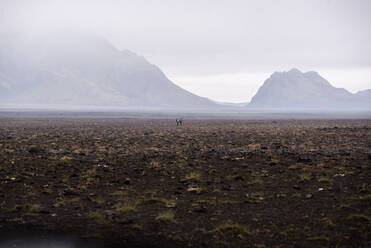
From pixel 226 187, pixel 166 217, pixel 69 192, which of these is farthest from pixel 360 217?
pixel 69 192

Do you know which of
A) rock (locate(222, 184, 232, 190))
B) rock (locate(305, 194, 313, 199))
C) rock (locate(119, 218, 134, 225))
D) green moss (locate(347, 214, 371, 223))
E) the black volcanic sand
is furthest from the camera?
rock (locate(222, 184, 232, 190))

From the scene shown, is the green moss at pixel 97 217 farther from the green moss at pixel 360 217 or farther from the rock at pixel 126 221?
the green moss at pixel 360 217

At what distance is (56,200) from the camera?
14.6 metres

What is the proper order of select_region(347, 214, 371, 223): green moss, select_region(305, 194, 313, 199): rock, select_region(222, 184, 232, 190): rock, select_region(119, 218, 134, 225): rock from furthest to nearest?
1. select_region(222, 184, 232, 190): rock
2. select_region(305, 194, 313, 199): rock
3. select_region(119, 218, 134, 225): rock
4. select_region(347, 214, 371, 223): green moss

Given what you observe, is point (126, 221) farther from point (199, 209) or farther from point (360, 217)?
point (360, 217)

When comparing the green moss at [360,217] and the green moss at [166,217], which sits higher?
the green moss at [360,217]

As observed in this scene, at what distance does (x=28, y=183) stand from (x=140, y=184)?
195 inches

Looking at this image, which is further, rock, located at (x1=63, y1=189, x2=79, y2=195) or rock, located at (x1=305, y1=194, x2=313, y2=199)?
rock, located at (x1=63, y1=189, x2=79, y2=195)

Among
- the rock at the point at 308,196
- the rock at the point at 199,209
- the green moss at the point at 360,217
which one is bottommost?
the rock at the point at 199,209

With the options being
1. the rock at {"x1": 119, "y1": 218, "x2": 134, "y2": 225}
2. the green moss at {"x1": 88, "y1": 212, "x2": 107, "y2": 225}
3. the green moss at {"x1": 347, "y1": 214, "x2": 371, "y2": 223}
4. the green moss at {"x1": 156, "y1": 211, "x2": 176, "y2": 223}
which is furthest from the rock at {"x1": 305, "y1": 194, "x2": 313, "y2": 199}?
the green moss at {"x1": 88, "y1": 212, "x2": 107, "y2": 225}

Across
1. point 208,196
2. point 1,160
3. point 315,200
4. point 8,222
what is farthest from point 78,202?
point 1,160

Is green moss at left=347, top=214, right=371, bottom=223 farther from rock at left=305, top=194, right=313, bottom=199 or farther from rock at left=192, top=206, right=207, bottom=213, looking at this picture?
rock at left=192, top=206, right=207, bottom=213

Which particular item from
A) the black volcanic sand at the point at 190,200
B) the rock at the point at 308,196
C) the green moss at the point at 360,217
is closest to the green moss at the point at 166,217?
the black volcanic sand at the point at 190,200

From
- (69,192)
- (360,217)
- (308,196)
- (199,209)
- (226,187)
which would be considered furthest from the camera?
(226,187)
